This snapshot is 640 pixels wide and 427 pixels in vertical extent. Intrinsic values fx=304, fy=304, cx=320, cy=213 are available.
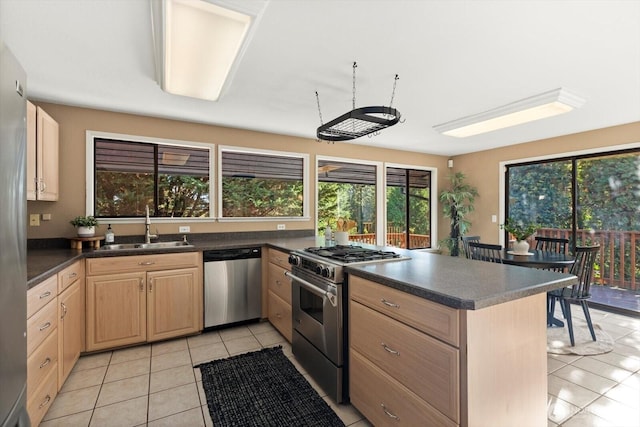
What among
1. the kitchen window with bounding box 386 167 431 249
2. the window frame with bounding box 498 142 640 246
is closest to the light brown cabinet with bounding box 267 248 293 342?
the kitchen window with bounding box 386 167 431 249

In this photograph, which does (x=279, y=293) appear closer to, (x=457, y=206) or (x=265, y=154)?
(x=265, y=154)

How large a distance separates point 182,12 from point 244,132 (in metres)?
2.57

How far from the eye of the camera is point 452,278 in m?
1.67

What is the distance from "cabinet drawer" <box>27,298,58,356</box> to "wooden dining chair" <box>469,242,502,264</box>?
3.86m

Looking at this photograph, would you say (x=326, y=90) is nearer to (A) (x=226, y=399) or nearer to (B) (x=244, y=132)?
(B) (x=244, y=132)

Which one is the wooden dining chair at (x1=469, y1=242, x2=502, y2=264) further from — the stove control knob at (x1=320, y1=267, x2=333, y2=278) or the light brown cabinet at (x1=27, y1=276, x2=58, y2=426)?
the light brown cabinet at (x1=27, y1=276, x2=58, y2=426)

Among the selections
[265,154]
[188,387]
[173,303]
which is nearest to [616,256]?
[265,154]

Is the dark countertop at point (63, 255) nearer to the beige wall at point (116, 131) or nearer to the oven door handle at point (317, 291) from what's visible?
the beige wall at point (116, 131)

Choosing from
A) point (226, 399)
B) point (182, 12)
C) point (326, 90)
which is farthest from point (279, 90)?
point (226, 399)

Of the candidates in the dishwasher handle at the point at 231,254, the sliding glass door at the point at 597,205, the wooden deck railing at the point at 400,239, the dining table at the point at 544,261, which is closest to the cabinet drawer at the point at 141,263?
the dishwasher handle at the point at 231,254

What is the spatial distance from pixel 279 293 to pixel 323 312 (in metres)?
1.10

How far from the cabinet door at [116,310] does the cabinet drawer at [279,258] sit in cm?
126

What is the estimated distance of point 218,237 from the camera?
3.91 metres

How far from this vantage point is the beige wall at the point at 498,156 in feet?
13.0
